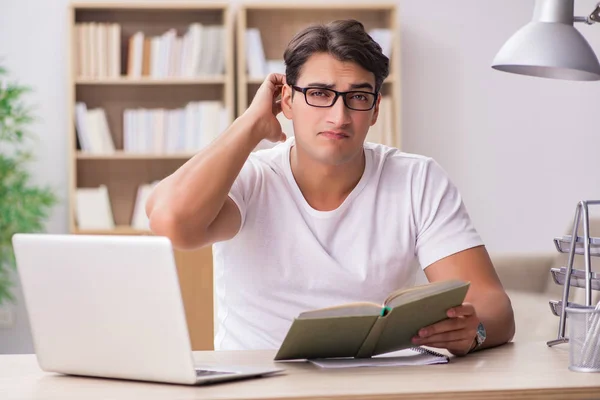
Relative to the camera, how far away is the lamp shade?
4.42 feet

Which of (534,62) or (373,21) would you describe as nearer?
(534,62)

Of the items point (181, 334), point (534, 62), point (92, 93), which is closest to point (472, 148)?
point (92, 93)

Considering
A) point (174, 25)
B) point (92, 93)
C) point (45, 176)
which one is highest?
point (174, 25)

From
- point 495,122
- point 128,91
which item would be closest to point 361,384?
point 128,91

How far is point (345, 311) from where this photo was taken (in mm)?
1225

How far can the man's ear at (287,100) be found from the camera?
1834 mm

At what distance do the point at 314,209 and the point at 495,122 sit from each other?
3.14 metres

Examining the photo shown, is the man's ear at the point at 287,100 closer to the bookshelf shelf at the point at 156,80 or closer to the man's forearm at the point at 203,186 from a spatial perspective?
the man's forearm at the point at 203,186

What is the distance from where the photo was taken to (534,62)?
136 centimetres

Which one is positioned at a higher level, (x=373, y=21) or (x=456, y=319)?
(x=373, y=21)

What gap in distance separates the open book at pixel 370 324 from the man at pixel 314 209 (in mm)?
353

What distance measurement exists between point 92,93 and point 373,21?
57.8 inches

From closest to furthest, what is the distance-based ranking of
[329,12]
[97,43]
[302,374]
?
[302,374]
[97,43]
[329,12]

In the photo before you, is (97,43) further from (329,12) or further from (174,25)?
(329,12)
